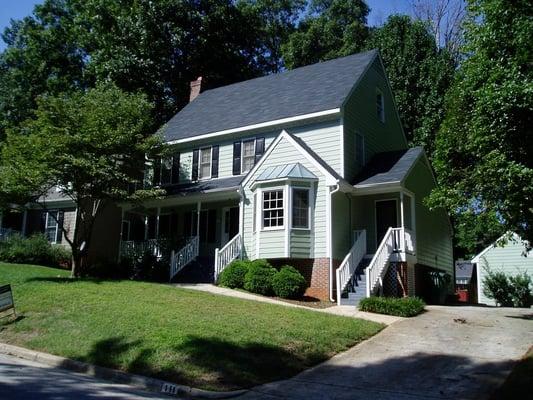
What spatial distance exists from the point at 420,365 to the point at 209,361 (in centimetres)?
391

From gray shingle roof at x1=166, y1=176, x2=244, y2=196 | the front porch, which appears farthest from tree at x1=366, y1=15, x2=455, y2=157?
the front porch

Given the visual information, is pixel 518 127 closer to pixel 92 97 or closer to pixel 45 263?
pixel 92 97

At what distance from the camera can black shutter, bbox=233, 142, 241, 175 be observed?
2372 cm

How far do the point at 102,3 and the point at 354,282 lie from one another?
28591mm

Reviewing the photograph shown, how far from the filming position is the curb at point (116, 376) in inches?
342

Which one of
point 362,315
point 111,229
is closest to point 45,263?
point 111,229

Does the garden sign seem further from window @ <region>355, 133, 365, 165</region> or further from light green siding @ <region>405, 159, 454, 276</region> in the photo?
light green siding @ <region>405, 159, 454, 276</region>

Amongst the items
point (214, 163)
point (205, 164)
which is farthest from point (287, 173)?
point (205, 164)

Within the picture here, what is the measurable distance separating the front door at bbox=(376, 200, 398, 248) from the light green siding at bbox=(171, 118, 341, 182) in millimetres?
2390

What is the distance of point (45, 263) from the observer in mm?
25281

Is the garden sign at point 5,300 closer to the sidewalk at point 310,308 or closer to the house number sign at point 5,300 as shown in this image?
the house number sign at point 5,300

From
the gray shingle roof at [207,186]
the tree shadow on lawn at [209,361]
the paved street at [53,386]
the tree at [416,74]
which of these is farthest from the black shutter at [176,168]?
the paved street at [53,386]

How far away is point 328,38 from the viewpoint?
41562mm

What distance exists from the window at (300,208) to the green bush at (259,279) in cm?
206
